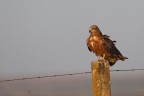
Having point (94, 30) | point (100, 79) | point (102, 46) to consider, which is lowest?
point (100, 79)

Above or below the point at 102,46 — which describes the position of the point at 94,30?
above

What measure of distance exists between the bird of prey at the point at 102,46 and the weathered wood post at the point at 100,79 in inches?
116

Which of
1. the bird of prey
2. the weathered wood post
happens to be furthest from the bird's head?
the weathered wood post

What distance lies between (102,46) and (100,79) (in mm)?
3182

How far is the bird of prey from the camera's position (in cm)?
1002

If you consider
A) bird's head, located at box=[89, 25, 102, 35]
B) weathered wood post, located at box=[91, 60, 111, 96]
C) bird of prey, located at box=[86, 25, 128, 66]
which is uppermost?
bird's head, located at box=[89, 25, 102, 35]

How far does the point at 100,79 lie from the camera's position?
22.4 ft

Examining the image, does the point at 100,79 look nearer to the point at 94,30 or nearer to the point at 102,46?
the point at 102,46

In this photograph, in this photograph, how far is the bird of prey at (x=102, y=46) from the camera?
32.9ft

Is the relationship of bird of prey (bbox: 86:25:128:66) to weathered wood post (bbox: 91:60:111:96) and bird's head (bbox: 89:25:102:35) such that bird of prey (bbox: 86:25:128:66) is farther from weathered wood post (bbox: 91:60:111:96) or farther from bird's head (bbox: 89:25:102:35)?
weathered wood post (bbox: 91:60:111:96)

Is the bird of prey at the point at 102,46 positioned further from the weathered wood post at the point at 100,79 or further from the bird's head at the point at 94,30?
the weathered wood post at the point at 100,79

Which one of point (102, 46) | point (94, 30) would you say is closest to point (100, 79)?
point (102, 46)

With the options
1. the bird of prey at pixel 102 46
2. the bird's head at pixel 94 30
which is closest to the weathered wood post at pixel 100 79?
the bird of prey at pixel 102 46

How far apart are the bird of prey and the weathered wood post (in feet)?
9.64
